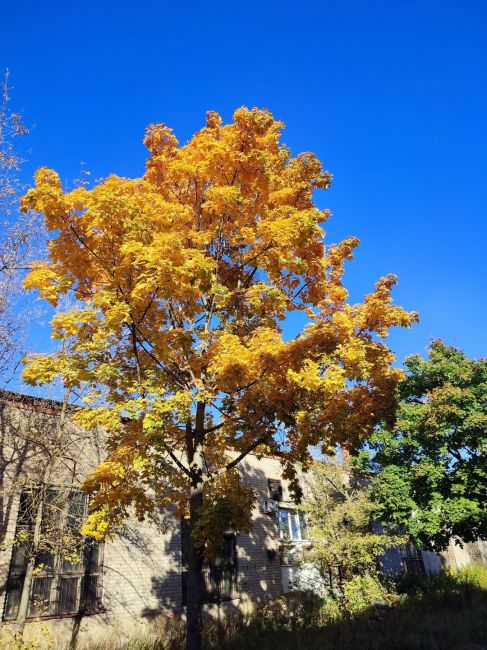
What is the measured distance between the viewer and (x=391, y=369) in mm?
8078

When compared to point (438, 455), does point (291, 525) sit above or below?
below

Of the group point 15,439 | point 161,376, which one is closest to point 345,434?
point 161,376

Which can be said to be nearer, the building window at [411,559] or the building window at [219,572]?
the building window at [219,572]

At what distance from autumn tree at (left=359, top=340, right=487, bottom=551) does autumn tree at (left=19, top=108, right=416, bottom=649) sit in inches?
464

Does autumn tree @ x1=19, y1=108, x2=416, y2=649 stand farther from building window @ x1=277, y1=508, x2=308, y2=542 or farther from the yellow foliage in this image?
building window @ x1=277, y1=508, x2=308, y2=542

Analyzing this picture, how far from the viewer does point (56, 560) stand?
34.9 feet

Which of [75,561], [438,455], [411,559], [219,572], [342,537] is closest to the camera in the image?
[75,561]

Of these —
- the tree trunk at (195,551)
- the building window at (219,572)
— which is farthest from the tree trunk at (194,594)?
the building window at (219,572)

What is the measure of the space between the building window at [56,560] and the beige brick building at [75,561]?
0.07 ft

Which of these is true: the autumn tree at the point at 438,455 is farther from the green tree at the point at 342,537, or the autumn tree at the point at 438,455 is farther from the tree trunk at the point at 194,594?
the tree trunk at the point at 194,594

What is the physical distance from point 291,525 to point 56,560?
1148 cm

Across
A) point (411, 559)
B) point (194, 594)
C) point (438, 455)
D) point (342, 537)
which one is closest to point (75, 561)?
point (194, 594)

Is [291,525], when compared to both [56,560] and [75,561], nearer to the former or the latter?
[56,560]

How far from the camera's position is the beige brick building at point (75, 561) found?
9.87 m
